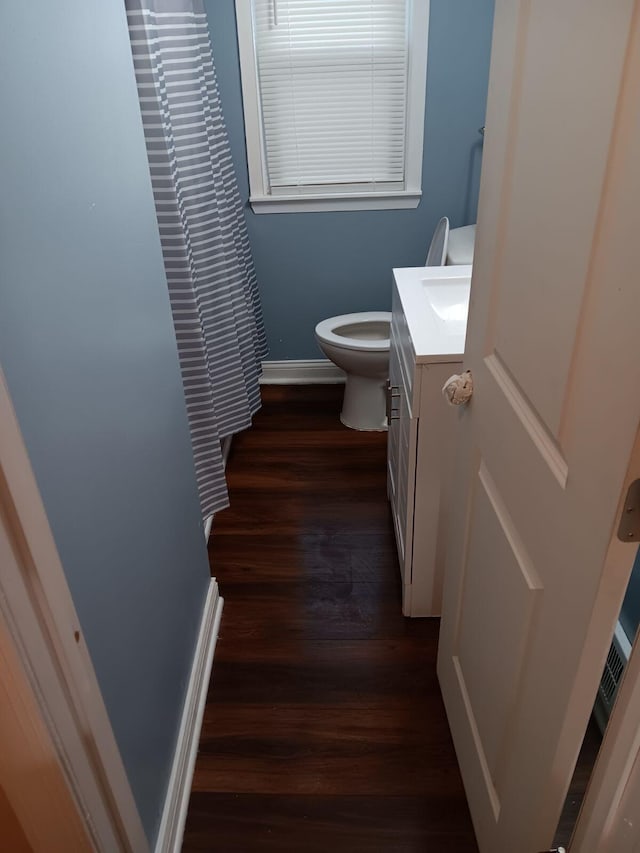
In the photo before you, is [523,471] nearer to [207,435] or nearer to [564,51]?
[564,51]

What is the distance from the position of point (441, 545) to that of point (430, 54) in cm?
205

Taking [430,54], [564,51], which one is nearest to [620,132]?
[564,51]

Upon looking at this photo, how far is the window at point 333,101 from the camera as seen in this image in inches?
100

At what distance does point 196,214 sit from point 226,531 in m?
1.08

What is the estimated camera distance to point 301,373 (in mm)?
3250

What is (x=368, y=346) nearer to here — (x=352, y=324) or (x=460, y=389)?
(x=352, y=324)

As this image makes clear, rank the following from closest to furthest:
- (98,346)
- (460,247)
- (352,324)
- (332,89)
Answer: (98,346), (460,247), (332,89), (352,324)

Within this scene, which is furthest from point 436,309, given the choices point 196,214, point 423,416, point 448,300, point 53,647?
point 53,647

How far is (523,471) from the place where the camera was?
93 cm

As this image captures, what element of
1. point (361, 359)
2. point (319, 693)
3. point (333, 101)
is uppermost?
point (333, 101)

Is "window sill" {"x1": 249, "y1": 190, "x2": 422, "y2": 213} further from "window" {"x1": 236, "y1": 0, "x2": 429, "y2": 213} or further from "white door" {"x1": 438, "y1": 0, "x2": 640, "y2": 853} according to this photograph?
"white door" {"x1": 438, "y1": 0, "x2": 640, "y2": 853}

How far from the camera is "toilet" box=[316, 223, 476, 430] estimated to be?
2.45 m

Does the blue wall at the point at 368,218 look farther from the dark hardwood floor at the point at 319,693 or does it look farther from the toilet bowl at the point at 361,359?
the dark hardwood floor at the point at 319,693

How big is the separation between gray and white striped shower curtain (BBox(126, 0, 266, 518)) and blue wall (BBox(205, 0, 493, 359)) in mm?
402
